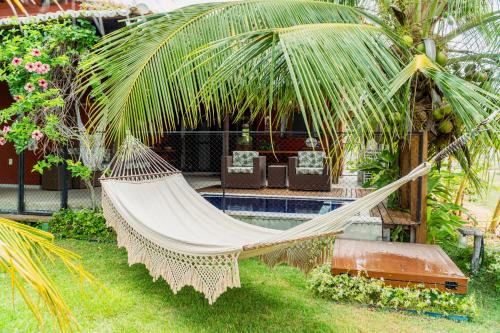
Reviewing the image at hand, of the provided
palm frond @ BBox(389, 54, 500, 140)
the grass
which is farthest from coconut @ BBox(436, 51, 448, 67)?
the grass

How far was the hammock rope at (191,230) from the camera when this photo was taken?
2.76 metres

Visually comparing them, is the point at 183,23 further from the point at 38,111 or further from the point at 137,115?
the point at 38,111

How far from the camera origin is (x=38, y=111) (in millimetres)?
5832

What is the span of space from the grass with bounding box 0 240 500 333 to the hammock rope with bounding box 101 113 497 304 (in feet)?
1.11

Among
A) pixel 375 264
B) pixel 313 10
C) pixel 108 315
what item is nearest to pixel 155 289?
pixel 108 315

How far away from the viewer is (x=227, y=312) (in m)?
3.47

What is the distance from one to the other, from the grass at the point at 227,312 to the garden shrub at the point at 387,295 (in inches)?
3.2

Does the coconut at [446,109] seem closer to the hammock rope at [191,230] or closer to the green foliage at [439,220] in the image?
the green foliage at [439,220]

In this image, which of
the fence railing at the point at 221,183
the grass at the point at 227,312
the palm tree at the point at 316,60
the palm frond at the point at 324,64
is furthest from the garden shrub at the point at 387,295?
the fence railing at the point at 221,183

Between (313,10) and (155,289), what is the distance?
2.66 m

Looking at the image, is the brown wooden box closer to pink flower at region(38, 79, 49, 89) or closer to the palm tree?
the palm tree

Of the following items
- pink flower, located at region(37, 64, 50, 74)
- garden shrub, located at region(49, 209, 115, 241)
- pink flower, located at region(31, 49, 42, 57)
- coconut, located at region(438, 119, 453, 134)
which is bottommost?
garden shrub, located at region(49, 209, 115, 241)

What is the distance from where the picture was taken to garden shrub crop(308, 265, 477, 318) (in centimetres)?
338

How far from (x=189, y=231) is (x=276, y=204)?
306 cm
